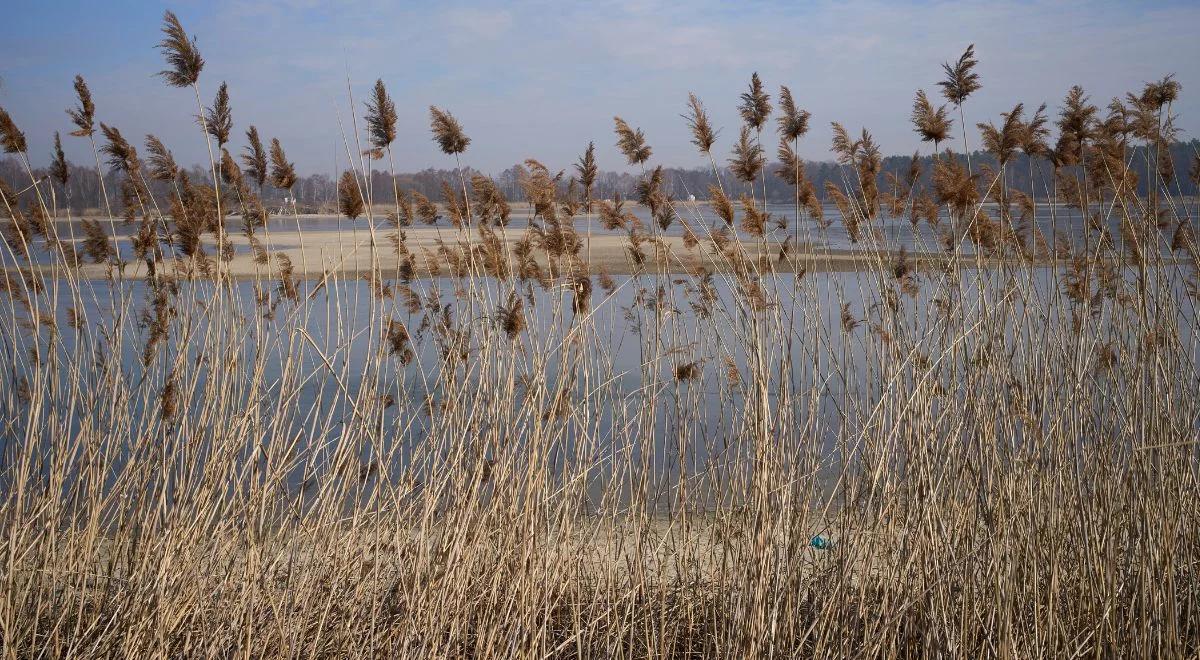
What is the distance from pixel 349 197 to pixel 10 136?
133cm

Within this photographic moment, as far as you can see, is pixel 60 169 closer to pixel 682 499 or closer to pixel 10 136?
pixel 10 136

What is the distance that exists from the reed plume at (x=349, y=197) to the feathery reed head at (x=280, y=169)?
229 millimetres

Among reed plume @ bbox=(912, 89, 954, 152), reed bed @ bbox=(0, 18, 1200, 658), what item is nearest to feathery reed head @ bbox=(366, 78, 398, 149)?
reed bed @ bbox=(0, 18, 1200, 658)

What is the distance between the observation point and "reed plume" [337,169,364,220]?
294 cm

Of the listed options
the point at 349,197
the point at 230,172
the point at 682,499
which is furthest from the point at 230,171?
the point at 682,499

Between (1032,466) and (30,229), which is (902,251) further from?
(30,229)

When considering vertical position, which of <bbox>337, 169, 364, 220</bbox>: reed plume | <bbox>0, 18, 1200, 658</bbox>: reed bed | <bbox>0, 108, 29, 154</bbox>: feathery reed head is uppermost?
<bbox>0, 108, 29, 154</bbox>: feathery reed head

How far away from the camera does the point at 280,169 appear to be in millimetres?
3176

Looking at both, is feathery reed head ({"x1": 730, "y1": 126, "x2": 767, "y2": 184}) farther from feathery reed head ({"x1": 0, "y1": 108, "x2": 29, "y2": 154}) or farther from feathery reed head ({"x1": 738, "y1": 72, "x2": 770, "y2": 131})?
feathery reed head ({"x1": 0, "y1": 108, "x2": 29, "y2": 154})

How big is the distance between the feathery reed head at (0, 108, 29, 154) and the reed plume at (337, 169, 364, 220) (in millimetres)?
1230

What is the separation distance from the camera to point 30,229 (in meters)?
3.66

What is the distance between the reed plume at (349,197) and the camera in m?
2.94

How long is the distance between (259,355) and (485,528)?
3.00 feet

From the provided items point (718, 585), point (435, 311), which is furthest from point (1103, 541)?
point (435, 311)
